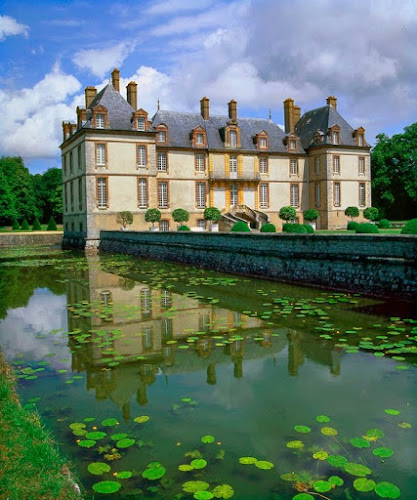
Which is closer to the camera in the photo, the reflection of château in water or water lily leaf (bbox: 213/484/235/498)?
water lily leaf (bbox: 213/484/235/498)

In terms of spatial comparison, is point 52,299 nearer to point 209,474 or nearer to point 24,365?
point 24,365

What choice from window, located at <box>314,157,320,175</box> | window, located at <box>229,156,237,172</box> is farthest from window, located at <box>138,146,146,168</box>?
window, located at <box>314,157,320,175</box>

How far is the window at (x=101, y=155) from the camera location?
29.0m

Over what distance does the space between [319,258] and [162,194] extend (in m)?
21.5

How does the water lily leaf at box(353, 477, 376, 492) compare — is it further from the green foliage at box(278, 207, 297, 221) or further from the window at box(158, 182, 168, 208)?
the green foliage at box(278, 207, 297, 221)

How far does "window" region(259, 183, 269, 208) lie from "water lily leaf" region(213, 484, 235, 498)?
107 ft

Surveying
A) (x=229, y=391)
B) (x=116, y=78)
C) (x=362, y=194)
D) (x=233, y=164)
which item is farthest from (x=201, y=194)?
(x=229, y=391)

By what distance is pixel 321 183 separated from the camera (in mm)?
35469

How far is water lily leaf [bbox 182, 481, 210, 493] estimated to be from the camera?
3.19 metres

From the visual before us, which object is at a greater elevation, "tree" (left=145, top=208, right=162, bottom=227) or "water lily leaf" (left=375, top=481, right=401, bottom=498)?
"tree" (left=145, top=208, right=162, bottom=227)

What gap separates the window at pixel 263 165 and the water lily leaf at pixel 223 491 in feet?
109

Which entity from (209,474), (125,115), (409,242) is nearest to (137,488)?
(209,474)

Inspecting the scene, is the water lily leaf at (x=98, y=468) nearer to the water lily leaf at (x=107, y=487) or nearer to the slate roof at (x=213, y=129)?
the water lily leaf at (x=107, y=487)

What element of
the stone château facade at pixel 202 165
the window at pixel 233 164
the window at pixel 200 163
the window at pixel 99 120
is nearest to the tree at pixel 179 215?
the stone château facade at pixel 202 165
